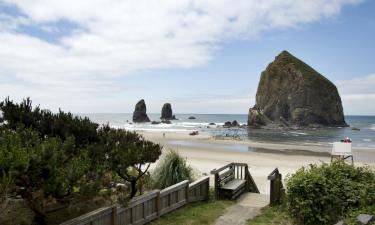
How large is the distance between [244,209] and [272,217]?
3.77 ft

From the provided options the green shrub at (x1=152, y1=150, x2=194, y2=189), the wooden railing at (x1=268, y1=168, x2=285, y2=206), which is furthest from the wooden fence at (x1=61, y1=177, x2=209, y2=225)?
the wooden railing at (x1=268, y1=168, x2=285, y2=206)

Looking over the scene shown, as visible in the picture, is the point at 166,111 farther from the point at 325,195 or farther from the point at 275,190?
the point at 325,195

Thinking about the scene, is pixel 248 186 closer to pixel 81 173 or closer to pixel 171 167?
pixel 171 167

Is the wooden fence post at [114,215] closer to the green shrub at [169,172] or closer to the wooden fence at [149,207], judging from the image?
the wooden fence at [149,207]

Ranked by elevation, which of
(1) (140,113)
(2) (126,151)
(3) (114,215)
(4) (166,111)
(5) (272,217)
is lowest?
(5) (272,217)

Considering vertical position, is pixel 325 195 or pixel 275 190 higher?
pixel 325 195

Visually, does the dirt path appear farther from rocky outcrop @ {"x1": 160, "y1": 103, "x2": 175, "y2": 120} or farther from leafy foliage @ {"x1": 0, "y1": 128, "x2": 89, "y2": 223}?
rocky outcrop @ {"x1": 160, "y1": 103, "x2": 175, "y2": 120}

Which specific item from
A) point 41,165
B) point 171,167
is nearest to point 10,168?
point 41,165

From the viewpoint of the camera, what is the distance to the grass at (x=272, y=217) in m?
10.3

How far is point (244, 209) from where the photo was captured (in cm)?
1180

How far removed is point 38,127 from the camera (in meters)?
10.7

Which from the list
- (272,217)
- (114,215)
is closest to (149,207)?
(114,215)

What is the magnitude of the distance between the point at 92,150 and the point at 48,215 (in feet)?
6.93

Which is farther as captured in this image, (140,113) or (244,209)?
(140,113)
